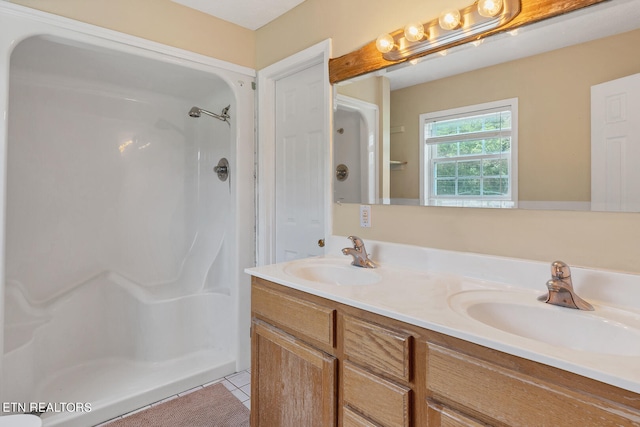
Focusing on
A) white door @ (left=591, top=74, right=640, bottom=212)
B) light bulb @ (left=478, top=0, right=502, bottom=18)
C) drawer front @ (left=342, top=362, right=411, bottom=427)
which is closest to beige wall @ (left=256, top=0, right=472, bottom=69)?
light bulb @ (left=478, top=0, right=502, bottom=18)

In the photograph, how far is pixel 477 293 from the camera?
1.14 metres

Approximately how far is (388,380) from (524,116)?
99 centimetres

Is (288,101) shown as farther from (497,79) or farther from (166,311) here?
(166,311)

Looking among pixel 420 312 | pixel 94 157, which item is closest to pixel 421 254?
pixel 420 312

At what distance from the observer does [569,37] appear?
1135 mm

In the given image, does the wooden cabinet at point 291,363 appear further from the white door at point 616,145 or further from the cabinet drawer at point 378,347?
the white door at point 616,145

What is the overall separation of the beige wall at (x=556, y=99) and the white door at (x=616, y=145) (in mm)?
20

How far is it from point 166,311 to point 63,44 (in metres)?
1.71

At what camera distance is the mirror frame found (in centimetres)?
113

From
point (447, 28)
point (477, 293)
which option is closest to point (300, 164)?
point (447, 28)

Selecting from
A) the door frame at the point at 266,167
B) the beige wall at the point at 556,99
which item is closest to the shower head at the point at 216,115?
the door frame at the point at 266,167

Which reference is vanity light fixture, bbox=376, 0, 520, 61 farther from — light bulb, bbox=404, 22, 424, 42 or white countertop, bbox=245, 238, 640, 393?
white countertop, bbox=245, 238, 640, 393

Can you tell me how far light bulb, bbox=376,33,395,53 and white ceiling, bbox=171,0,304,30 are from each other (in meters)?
0.76

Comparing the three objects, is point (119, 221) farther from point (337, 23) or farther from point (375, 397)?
point (375, 397)
